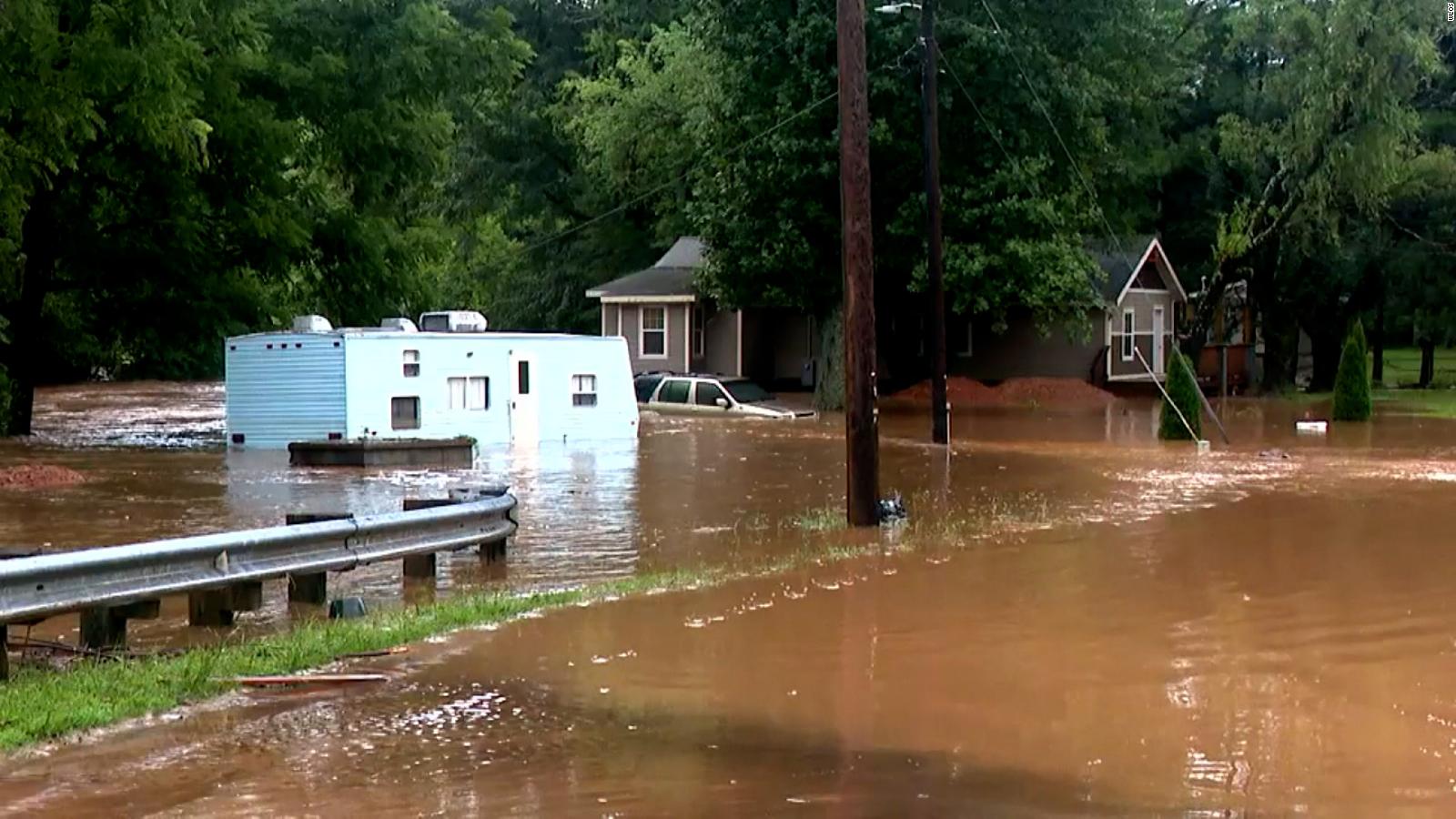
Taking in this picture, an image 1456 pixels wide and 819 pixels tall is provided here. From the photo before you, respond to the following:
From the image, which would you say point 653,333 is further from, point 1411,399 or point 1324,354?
point 1411,399

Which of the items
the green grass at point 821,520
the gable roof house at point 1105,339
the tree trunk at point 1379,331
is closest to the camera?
the green grass at point 821,520

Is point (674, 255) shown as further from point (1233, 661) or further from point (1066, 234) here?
point (1233, 661)

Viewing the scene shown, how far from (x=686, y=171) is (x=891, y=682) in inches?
1650

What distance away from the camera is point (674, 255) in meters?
52.1

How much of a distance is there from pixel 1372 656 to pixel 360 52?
1022 inches

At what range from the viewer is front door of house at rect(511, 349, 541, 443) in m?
29.4

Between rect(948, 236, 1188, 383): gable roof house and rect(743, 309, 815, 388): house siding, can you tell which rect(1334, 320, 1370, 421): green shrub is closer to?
rect(948, 236, 1188, 383): gable roof house

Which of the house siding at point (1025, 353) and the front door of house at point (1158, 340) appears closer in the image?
the house siding at point (1025, 353)

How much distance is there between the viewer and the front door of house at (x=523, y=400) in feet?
96.3

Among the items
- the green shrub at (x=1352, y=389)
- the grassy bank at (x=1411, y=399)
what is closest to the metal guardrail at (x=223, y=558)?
the green shrub at (x=1352, y=389)

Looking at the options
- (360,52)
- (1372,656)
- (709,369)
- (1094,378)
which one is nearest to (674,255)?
(709,369)

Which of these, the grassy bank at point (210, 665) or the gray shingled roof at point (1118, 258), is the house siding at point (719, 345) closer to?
the gray shingled roof at point (1118, 258)

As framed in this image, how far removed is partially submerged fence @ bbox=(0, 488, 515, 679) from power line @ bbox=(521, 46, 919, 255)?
21.9m

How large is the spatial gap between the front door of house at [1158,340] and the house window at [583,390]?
77.5ft
